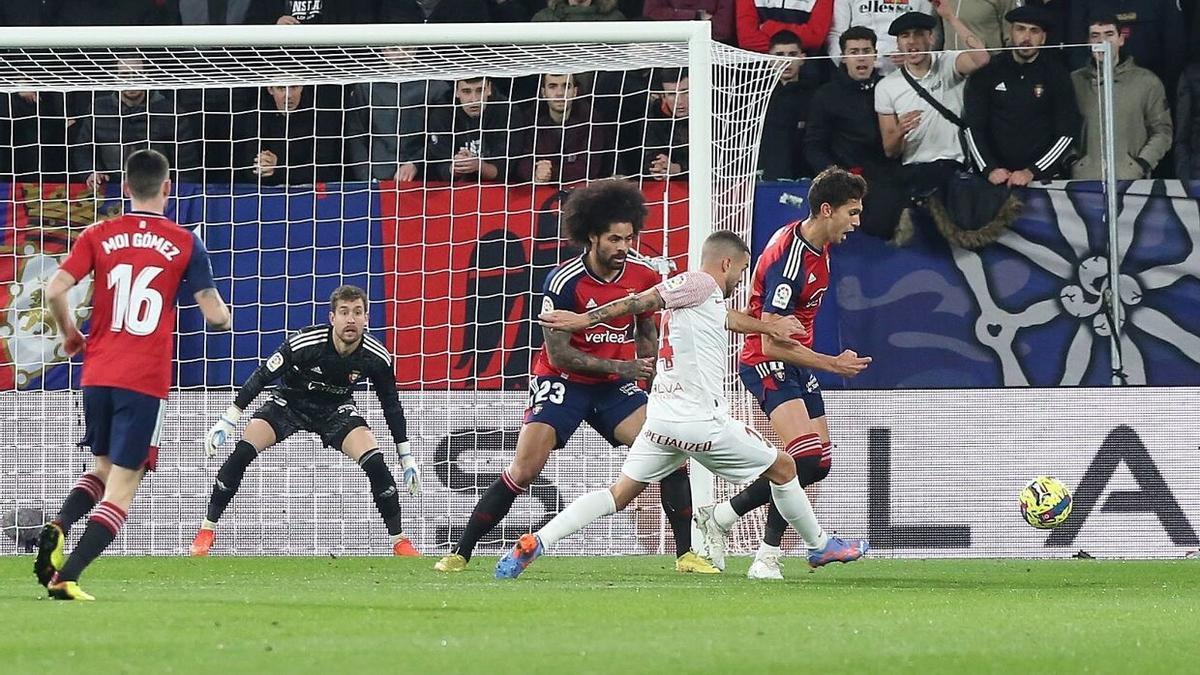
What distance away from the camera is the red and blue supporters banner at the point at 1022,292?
13797 millimetres

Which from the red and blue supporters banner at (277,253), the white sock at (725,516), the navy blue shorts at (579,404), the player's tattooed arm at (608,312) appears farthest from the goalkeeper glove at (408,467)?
the player's tattooed arm at (608,312)

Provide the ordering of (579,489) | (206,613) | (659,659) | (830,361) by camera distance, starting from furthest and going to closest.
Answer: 1. (579,489)
2. (830,361)
3. (206,613)
4. (659,659)

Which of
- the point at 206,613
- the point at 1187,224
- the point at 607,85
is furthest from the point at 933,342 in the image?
the point at 206,613

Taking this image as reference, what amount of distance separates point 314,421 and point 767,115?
4.33 metres

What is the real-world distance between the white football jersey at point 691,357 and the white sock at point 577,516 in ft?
1.68

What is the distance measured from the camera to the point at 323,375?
12.8 m

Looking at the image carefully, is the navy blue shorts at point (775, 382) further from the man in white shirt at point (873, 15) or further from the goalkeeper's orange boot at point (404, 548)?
the man in white shirt at point (873, 15)

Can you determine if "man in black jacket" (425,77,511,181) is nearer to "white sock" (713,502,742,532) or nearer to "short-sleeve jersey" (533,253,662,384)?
"short-sleeve jersey" (533,253,662,384)

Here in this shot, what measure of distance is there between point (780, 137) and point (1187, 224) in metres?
3.05

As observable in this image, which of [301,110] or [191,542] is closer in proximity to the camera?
[191,542]

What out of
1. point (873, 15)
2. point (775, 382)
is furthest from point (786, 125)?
point (775, 382)

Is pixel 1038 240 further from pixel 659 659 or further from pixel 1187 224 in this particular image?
pixel 659 659

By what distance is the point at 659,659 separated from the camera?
5.57 meters

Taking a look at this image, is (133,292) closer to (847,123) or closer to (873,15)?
(847,123)
